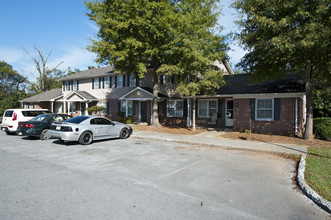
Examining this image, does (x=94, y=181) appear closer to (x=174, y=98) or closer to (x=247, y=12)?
(x=247, y=12)

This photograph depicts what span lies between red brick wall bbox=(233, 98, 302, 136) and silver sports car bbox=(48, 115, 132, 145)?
8534mm

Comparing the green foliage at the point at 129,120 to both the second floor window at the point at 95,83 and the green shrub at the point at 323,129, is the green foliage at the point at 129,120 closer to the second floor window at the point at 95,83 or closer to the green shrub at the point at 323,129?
the second floor window at the point at 95,83

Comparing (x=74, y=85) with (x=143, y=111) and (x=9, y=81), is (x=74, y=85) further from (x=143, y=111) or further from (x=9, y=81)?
(x=9, y=81)

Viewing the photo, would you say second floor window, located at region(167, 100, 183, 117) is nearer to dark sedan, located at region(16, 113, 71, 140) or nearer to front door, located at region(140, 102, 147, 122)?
front door, located at region(140, 102, 147, 122)

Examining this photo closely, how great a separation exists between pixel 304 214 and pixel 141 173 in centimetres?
392

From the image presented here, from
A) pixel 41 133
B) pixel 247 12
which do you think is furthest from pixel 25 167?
pixel 247 12

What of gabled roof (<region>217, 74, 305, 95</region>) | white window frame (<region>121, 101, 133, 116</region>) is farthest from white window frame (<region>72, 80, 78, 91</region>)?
gabled roof (<region>217, 74, 305, 95</region>)

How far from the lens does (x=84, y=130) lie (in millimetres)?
10664

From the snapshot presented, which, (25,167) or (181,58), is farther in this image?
(181,58)

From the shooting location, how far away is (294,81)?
15.8 meters

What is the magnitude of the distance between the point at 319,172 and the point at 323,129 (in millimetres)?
8193

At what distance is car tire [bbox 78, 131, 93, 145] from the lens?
34.5 ft

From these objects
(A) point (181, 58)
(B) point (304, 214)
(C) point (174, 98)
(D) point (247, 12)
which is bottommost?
(B) point (304, 214)

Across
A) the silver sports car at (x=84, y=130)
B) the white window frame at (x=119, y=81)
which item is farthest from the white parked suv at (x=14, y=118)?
the white window frame at (x=119, y=81)
